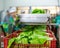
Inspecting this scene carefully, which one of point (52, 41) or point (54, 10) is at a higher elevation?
point (52, 41)

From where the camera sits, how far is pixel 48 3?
4895 millimetres

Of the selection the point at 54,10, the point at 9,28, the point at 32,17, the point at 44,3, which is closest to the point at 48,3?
the point at 44,3

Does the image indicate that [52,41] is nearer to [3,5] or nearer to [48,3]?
[3,5]

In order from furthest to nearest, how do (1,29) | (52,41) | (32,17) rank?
→ 1. (1,29)
2. (32,17)
3. (52,41)

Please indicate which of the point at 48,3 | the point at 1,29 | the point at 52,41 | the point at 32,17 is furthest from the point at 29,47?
the point at 48,3

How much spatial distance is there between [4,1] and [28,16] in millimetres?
2961

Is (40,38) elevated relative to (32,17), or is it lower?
lower

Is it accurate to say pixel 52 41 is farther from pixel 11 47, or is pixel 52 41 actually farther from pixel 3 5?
pixel 3 5

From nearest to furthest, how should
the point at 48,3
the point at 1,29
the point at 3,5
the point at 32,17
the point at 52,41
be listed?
the point at 52,41
the point at 32,17
the point at 1,29
the point at 3,5
the point at 48,3

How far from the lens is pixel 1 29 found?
5.78 ft

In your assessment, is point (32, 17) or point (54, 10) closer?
point (32, 17)

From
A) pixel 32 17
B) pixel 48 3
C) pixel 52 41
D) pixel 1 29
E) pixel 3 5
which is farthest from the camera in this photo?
pixel 48 3

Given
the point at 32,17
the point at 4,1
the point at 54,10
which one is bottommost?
the point at 54,10

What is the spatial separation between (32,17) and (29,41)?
0.90 feet
